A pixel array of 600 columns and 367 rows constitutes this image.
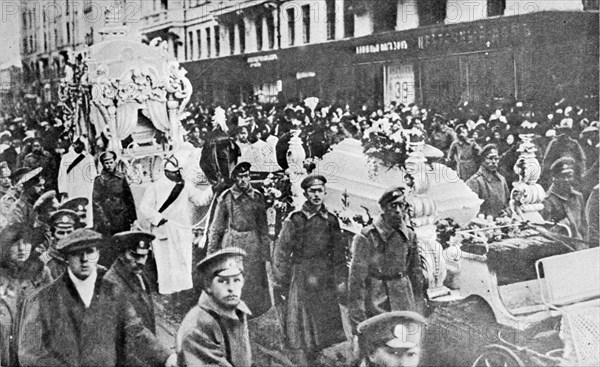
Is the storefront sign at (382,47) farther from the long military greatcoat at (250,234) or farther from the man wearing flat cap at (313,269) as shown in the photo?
the long military greatcoat at (250,234)

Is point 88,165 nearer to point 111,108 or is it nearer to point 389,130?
point 111,108

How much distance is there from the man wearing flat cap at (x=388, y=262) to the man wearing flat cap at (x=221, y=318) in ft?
2.21

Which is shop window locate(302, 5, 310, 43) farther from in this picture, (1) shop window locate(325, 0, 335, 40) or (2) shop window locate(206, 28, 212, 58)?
(2) shop window locate(206, 28, 212, 58)

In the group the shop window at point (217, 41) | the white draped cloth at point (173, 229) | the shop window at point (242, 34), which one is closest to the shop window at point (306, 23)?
the shop window at point (242, 34)

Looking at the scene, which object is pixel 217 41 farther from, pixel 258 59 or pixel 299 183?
pixel 299 183

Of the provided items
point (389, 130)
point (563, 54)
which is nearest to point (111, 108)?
point (389, 130)

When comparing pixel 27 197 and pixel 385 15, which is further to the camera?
pixel 27 197

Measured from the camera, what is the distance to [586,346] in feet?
13.5

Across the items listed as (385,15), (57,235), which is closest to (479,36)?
(385,15)

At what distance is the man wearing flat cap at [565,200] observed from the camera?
4113 millimetres

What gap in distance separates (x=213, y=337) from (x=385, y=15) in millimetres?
2152

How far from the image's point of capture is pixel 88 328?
4.21 m

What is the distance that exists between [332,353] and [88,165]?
6.08 ft

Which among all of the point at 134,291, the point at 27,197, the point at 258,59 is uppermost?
the point at 258,59
